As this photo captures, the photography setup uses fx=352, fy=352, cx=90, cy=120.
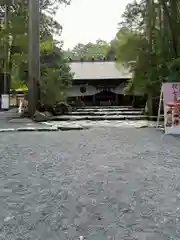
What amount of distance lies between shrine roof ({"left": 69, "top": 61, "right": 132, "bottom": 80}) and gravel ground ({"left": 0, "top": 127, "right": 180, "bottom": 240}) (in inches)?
812

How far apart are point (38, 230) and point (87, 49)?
2460 inches

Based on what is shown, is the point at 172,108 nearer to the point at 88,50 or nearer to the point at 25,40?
the point at 25,40

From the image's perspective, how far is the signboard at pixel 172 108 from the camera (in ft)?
31.7

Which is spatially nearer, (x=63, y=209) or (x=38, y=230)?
(x=38, y=230)

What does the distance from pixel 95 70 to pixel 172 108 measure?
20886 mm

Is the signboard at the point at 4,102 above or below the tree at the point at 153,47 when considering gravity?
below

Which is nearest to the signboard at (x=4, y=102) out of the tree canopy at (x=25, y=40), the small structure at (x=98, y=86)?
the tree canopy at (x=25, y=40)

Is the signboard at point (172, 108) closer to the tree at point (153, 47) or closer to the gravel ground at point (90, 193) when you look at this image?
the tree at point (153, 47)

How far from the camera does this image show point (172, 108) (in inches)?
380

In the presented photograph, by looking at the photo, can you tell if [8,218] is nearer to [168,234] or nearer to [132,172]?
[168,234]

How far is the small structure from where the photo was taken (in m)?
27.8

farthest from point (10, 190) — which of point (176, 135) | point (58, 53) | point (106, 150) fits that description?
point (58, 53)

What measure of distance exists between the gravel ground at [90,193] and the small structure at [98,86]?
2080 centimetres

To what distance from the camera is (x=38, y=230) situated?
2.76 meters
